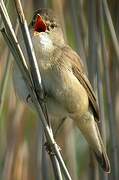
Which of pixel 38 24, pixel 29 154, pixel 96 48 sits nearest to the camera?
pixel 38 24

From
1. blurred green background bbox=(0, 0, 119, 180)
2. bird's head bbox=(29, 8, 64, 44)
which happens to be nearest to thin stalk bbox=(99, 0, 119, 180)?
blurred green background bbox=(0, 0, 119, 180)

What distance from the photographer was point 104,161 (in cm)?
272

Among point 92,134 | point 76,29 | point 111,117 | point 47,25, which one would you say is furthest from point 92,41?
point 92,134

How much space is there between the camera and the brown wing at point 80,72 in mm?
2665

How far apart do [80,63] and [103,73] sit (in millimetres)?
141

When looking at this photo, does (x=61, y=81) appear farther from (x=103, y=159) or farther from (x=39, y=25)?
(x=103, y=159)

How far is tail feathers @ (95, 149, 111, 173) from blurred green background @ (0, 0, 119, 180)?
26 mm

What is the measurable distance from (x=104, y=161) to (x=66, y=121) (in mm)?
392

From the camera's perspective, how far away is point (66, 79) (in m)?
2.55

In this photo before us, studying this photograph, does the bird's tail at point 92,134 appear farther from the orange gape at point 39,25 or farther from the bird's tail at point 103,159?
the orange gape at point 39,25

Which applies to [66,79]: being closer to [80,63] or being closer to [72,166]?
[80,63]

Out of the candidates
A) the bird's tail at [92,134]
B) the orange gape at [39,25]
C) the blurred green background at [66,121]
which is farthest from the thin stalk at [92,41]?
the orange gape at [39,25]

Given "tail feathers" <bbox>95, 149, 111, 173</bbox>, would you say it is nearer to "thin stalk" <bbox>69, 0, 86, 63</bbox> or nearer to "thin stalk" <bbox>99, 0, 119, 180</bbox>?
"thin stalk" <bbox>99, 0, 119, 180</bbox>

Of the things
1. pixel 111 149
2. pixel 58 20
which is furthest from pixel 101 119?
pixel 58 20
